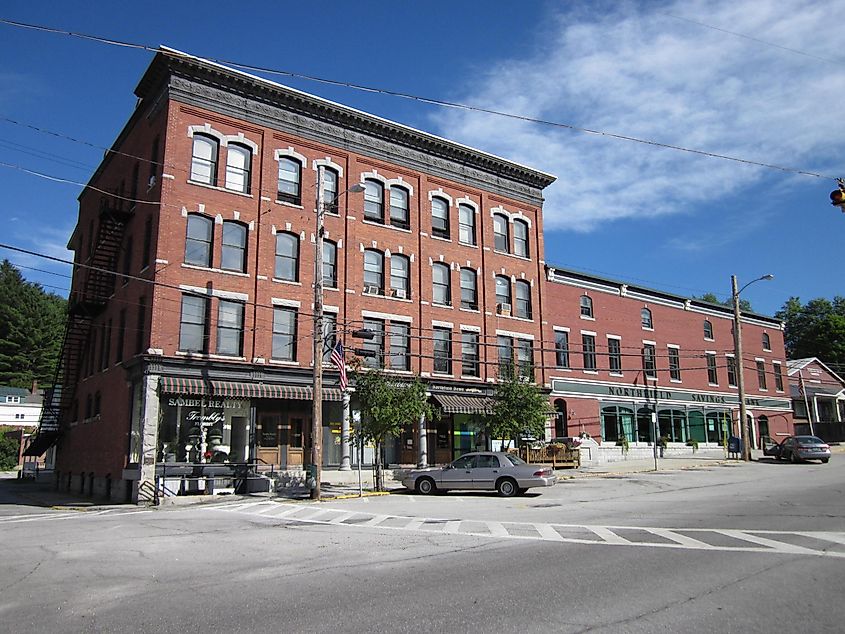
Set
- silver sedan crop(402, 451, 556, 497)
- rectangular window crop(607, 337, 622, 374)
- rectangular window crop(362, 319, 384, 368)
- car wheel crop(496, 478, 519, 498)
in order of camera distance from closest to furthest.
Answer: silver sedan crop(402, 451, 556, 497)
car wheel crop(496, 478, 519, 498)
rectangular window crop(362, 319, 384, 368)
rectangular window crop(607, 337, 622, 374)

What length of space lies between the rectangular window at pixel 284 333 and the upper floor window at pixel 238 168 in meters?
5.41

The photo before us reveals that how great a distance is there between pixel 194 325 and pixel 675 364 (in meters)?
34.7

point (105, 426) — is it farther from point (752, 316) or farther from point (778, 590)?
point (752, 316)

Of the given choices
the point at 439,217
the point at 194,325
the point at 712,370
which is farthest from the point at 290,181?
the point at 712,370

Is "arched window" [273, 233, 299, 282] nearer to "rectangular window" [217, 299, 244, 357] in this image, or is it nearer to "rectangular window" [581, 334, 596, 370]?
"rectangular window" [217, 299, 244, 357]

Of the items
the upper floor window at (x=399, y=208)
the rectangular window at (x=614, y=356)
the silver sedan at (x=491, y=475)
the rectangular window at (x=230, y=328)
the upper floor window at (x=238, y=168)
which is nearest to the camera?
the silver sedan at (x=491, y=475)

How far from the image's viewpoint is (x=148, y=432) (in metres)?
25.0

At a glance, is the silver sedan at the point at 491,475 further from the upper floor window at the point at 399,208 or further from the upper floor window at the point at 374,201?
the upper floor window at the point at 399,208

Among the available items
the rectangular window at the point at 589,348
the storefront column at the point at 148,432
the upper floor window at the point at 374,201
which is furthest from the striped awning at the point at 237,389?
the rectangular window at the point at 589,348

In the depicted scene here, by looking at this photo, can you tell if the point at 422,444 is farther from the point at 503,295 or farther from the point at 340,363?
the point at 340,363

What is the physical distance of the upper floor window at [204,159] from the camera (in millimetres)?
28328

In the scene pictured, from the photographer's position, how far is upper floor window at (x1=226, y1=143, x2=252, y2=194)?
2916cm

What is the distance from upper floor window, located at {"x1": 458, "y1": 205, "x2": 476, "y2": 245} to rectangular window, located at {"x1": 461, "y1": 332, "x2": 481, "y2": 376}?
199 inches

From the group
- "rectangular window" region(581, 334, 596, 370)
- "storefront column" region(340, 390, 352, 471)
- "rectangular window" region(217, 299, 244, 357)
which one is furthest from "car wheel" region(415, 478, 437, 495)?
"rectangular window" region(581, 334, 596, 370)
